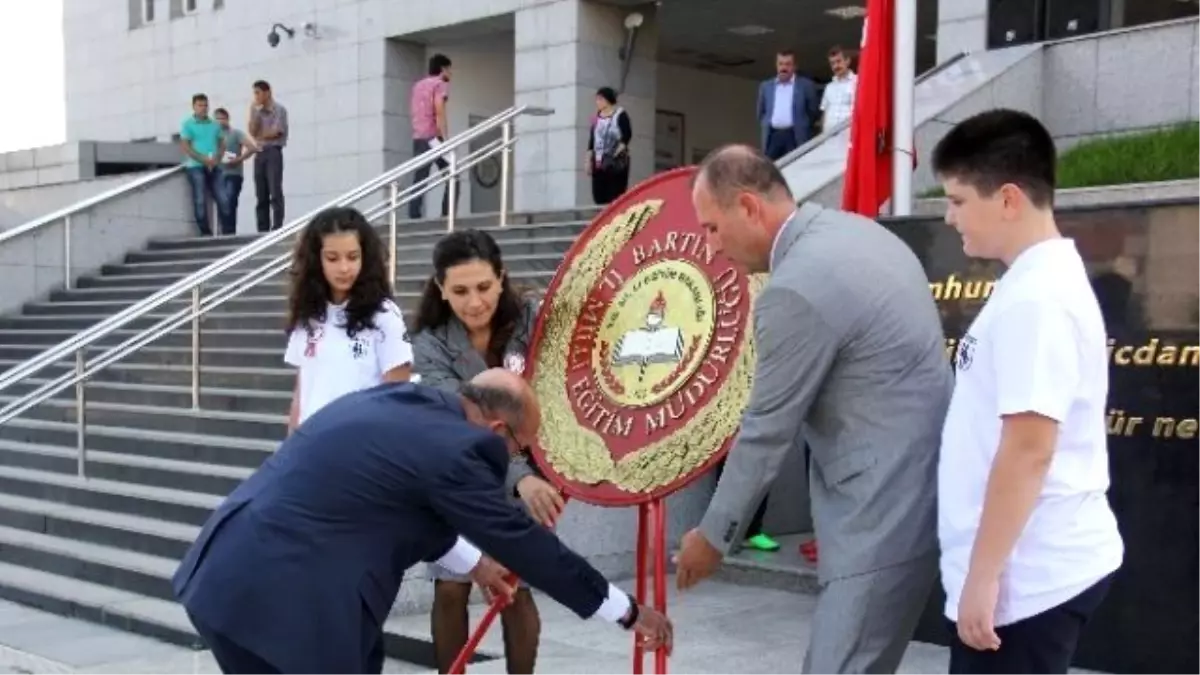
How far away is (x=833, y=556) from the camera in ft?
8.78

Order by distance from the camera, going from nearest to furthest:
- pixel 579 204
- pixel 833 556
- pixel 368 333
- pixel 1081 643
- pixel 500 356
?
pixel 833 556 → pixel 500 356 → pixel 368 333 → pixel 1081 643 → pixel 579 204

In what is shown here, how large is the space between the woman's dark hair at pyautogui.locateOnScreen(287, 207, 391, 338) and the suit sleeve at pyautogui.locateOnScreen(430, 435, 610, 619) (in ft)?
5.31

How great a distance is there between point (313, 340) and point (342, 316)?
0.13m

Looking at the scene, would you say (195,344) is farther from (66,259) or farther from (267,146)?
(267,146)

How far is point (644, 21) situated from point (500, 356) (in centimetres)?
1276

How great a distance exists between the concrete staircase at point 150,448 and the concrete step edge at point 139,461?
13 millimetres

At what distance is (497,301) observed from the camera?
378 cm

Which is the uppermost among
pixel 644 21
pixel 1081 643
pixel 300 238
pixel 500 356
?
pixel 644 21

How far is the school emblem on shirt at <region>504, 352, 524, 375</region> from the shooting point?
3.73 m

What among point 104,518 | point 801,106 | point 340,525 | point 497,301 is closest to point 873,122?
point 497,301

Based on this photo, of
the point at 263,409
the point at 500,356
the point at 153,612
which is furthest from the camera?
the point at 263,409

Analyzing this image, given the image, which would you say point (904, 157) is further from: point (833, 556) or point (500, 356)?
point (833, 556)

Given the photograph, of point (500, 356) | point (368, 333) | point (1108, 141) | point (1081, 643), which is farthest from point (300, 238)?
point (1108, 141)

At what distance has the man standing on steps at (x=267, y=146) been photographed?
48.6 ft
